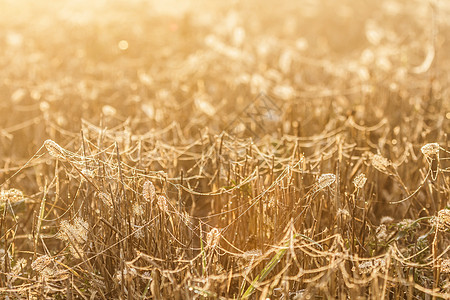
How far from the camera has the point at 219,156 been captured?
2301mm

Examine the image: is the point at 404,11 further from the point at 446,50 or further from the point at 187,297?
the point at 187,297

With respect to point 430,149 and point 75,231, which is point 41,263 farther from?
point 430,149

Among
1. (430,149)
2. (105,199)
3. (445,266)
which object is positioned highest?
(430,149)

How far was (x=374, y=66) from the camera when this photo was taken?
510 centimetres

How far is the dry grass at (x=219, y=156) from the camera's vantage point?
1762mm

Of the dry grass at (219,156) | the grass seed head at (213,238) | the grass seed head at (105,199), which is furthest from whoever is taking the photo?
the grass seed head at (105,199)

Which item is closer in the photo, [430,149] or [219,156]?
[430,149]

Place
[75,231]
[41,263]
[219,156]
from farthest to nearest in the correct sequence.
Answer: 1. [219,156]
2. [75,231]
3. [41,263]

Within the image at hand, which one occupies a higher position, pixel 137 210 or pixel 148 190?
pixel 148 190

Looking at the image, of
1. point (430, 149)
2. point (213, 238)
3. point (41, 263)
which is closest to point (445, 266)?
point (430, 149)

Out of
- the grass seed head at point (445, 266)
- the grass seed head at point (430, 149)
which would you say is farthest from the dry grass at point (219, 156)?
the grass seed head at point (430, 149)

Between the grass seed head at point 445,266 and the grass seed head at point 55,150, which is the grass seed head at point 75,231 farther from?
the grass seed head at point 445,266

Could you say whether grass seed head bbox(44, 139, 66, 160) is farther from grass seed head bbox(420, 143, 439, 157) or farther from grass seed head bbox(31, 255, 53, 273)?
grass seed head bbox(420, 143, 439, 157)

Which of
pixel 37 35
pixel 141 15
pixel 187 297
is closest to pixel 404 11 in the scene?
pixel 141 15
